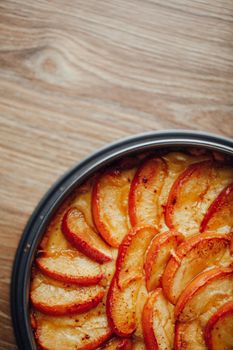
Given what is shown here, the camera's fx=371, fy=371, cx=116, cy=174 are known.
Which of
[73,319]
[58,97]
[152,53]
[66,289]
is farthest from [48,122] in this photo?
[73,319]

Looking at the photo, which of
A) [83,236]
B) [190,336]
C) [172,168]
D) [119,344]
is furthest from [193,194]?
[119,344]

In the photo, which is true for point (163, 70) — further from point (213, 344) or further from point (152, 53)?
point (213, 344)

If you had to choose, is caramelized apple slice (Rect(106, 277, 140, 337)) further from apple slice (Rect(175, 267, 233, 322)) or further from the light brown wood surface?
the light brown wood surface

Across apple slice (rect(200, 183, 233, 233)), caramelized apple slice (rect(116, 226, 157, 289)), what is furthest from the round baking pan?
caramelized apple slice (rect(116, 226, 157, 289))

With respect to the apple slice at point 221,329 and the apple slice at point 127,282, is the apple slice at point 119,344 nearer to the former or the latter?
the apple slice at point 127,282

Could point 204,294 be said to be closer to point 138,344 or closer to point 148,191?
point 138,344

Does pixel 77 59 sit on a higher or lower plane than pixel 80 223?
higher

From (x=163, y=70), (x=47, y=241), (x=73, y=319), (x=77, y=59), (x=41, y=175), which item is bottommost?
(x=73, y=319)
